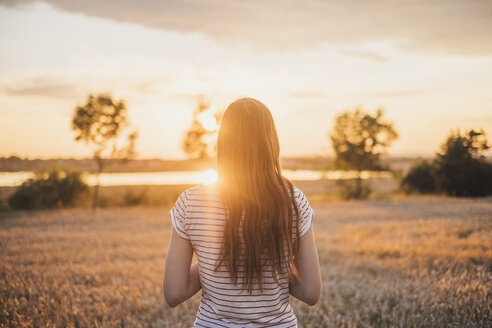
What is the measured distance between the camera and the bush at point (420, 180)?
1523 inches

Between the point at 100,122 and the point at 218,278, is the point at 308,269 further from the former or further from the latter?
the point at 100,122

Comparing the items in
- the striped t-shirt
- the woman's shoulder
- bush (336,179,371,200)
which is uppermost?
the woman's shoulder

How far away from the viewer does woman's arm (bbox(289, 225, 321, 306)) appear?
6.60 feet

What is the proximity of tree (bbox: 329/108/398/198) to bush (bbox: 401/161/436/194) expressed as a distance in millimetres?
8111

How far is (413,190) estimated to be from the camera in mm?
40375

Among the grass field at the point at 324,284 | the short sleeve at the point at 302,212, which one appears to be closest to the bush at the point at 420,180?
the grass field at the point at 324,284

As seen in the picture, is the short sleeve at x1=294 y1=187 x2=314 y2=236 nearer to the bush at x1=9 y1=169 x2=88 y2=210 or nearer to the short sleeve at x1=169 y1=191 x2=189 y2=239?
the short sleeve at x1=169 y1=191 x2=189 y2=239

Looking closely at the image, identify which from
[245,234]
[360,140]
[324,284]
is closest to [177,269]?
[245,234]

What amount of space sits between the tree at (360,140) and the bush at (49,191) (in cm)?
2789

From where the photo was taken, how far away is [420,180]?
3981 cm

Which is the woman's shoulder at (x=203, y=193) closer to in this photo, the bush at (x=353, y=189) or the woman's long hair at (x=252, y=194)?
the woman's long hair at (x=252, y=194)

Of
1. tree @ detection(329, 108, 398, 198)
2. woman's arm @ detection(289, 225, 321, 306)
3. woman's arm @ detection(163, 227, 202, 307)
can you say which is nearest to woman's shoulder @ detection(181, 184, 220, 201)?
woman's arm @ detection(163, 227, 202, 307)

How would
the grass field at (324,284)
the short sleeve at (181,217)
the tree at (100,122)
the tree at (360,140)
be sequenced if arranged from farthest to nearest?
1. the tree at (360,140)
2. the tree at (100,122)
3. the grass field at (324,284)
4. the short sleeve at (181,217)

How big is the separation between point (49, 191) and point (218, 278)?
1112 inches
